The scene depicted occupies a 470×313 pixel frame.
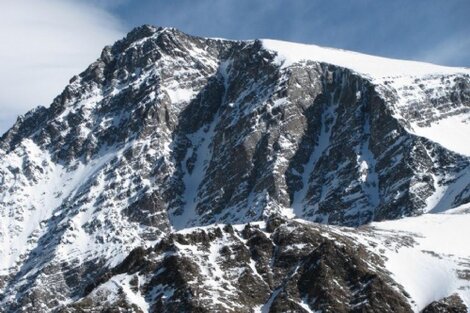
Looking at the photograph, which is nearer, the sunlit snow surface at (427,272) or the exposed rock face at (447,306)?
the exposed rock face at (447,306)

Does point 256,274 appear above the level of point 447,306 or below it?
above

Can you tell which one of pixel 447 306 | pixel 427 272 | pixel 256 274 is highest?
pixel 427 272

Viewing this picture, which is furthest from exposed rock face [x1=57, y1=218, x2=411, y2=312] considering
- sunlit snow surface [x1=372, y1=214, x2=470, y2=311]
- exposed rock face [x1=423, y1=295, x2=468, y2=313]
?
exposed rock face [x1=423, y1=295, x2=468, y2=313]

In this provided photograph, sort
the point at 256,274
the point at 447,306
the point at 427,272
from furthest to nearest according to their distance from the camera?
the point at 427,272 → the point at 256,274 → the point at 447,306

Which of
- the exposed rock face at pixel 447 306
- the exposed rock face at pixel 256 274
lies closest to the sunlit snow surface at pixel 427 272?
the exposed rock face at pixel 447 306

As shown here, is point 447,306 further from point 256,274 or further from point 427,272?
point 256,274

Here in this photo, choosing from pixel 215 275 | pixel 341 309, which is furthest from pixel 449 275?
pixel 215 275

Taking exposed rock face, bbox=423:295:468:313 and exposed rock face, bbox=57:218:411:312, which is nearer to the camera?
exposed rock face, bbox=423:295:468:313

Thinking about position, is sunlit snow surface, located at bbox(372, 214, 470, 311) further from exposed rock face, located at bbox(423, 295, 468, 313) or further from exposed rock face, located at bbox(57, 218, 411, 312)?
exposed rock face, located at bbox(57, 218, 411, 312)

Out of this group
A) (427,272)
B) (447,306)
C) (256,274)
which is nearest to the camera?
(447,306)

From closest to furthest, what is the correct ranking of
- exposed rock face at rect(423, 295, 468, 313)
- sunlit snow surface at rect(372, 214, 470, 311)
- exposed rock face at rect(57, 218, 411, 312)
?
1. exposed rock face at rect(423, 295, 468, 313)
2. exposed rock face at rect(57, 218, 411, 312)
3. sunlit snow surface at rect(372, 214, 470, 311)

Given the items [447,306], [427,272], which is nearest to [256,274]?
[427,272]

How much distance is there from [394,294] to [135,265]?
45.3 m

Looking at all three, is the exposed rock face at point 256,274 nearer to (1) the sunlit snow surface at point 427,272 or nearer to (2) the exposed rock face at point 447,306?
(1) the sunlit snow surface at point 427,272
